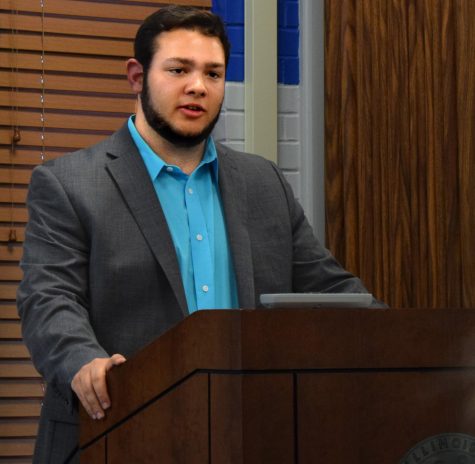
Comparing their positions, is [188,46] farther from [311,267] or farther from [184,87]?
[311,267]

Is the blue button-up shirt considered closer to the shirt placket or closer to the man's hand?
the shirt placket

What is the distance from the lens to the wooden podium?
1419 mm

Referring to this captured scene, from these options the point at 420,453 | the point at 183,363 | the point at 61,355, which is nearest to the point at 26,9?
the point at 61,355

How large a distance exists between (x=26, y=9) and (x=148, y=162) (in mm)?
1023

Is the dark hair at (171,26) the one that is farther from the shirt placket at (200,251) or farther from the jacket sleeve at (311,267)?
the jacket sleeve at (311,267)

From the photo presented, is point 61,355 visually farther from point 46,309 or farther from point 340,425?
point 340,425

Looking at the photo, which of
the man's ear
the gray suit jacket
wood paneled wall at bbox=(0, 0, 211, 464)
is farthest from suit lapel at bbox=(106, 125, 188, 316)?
wood paneled wall at bbox=(0, 0, 211, 464)

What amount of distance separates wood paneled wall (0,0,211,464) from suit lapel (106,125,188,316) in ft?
2.56

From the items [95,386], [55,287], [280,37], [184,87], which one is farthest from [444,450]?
[280,37]

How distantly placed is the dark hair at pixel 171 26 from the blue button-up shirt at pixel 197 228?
18cm

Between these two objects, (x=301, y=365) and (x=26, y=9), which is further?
(x=26, y=9)

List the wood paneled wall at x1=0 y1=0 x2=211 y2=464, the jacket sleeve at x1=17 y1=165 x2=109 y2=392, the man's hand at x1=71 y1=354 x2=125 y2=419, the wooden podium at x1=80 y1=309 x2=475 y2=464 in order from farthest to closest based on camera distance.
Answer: the wood paneled wall at x1=0 y1=0 x2=211 y2=464, the jacket sleeve at x1=17 y1=165 x2=109 y2=392, the man's hand at x1=71 y1=354 x2=125 y2=419, the wooden podium at x1=80 y1=309 x2=475 y2=464

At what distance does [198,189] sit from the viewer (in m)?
2.39

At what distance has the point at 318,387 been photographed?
1446 mm
